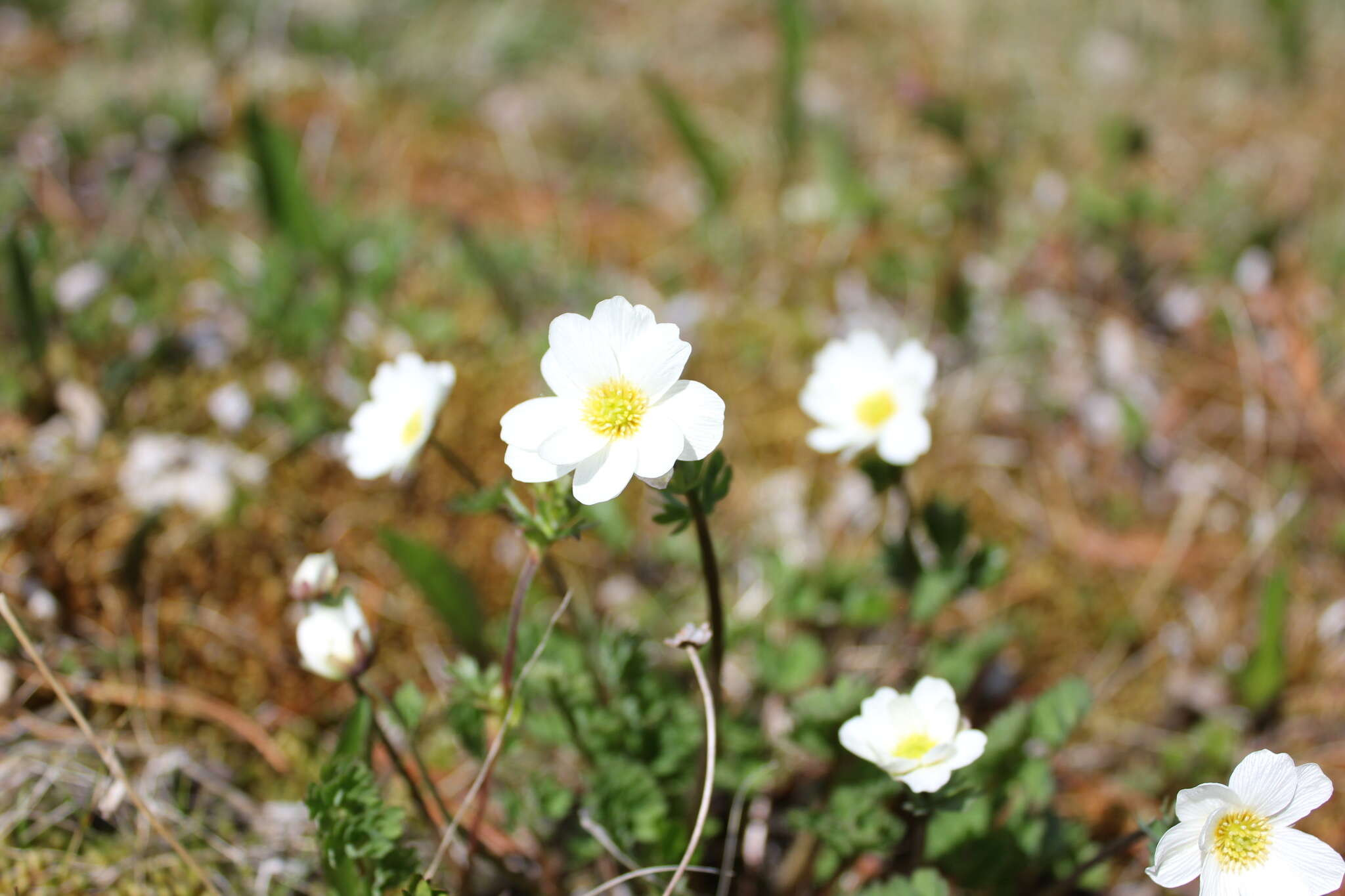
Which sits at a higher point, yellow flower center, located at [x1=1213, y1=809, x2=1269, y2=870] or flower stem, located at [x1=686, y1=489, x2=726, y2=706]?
flower stem, located at [x1=686, y1=489, x2=726, y2=706]

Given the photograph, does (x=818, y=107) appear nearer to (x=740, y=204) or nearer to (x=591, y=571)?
(x=740, y=204)

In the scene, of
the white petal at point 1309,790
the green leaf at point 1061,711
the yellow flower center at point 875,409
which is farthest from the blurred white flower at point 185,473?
the white petal at point 1309,790

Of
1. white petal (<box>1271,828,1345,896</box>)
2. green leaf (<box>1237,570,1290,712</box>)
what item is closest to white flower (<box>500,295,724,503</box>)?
white petal (<box>1271,828,1345,896</box>)

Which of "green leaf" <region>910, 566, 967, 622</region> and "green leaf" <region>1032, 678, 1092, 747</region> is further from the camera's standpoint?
"green leaf" <region>910, 566, 967, 622</region>

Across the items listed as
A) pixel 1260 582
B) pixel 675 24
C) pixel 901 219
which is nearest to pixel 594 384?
pixel 1260 582

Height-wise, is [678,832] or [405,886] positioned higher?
[405,886]

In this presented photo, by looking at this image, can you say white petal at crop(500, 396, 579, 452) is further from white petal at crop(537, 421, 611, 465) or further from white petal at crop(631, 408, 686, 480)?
white petal at crop(631, 408, 686, 480)
